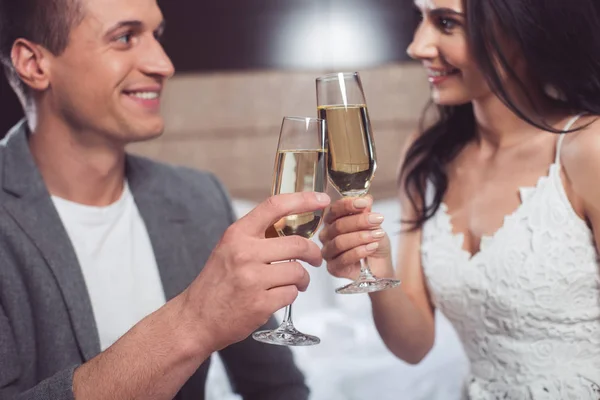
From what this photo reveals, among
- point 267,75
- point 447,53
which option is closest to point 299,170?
point 447,53

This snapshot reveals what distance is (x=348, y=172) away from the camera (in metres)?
1.37

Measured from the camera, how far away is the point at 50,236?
174cm

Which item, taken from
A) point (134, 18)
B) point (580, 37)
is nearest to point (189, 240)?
point (134, 18)

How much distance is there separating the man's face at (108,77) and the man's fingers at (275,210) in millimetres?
817

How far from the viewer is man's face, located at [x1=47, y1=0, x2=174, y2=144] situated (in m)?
1.88

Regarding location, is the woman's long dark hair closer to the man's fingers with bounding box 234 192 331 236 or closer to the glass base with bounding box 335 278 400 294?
the glass base with bounding box 335 278 400 294

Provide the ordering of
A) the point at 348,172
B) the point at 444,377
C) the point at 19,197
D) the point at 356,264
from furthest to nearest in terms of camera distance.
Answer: the point at 444,377 → the point at 19,197 → the point at 356,264 → the point at 348,172

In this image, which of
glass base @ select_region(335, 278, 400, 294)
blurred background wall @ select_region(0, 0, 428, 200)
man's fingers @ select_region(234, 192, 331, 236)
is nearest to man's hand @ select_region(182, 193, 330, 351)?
man's fingers @ select_region(234, 192, 331, 236)

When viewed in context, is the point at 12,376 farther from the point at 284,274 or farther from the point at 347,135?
the point at 347,135

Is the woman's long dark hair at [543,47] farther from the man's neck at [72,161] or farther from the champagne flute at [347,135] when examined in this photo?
the man's neck at [72,161]

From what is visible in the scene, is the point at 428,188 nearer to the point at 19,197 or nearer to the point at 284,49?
the point at 19,197

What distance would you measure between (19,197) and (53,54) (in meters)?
0.40

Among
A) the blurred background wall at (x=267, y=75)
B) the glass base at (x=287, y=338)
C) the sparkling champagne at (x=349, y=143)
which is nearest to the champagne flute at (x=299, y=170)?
the glass base at (x=287, y=338)

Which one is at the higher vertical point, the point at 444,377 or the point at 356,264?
the point at 356,264
